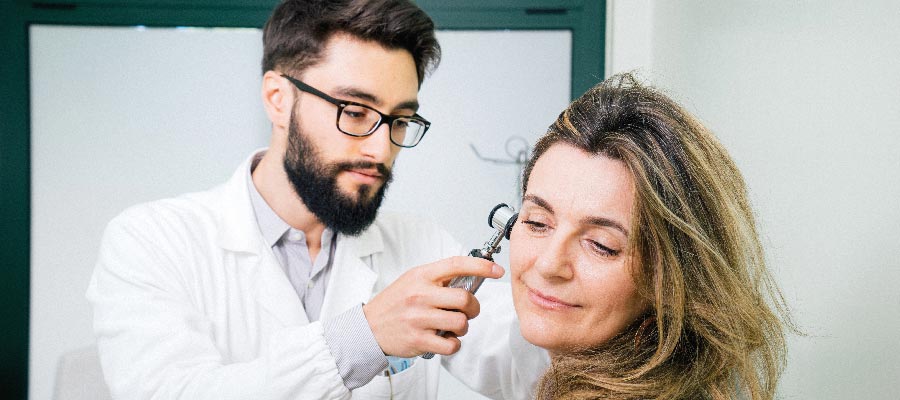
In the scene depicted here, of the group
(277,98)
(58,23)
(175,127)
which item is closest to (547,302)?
(277,98)

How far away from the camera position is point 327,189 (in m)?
1.48

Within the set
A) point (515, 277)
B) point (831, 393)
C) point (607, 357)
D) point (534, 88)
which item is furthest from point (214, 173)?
point (831, 393)

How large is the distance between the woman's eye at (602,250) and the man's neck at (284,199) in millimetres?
817

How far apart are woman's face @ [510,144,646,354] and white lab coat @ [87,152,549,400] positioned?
340 mm

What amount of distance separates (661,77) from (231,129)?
149cm

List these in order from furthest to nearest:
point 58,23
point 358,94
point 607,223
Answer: point 58,23 → point 358,94 → point 607,223

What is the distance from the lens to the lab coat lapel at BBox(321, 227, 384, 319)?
4.94 feet

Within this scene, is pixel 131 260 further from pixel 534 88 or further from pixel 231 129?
pixel 534 88

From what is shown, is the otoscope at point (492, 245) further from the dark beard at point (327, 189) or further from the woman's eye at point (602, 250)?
the dark beard at point (327, 189)

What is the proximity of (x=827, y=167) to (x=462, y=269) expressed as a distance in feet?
1.99

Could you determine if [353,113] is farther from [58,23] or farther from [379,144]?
[58,23]

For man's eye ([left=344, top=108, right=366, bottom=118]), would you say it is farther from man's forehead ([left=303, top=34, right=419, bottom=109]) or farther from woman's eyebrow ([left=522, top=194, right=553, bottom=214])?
woman's eyebrow ([left=522, top=194, right=553, bottom=214])

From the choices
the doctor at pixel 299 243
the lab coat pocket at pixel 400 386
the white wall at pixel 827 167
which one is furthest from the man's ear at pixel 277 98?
the white wall at pixel 827 167

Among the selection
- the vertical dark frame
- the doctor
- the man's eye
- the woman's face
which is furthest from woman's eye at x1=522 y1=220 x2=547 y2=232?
the vertical dark frame
